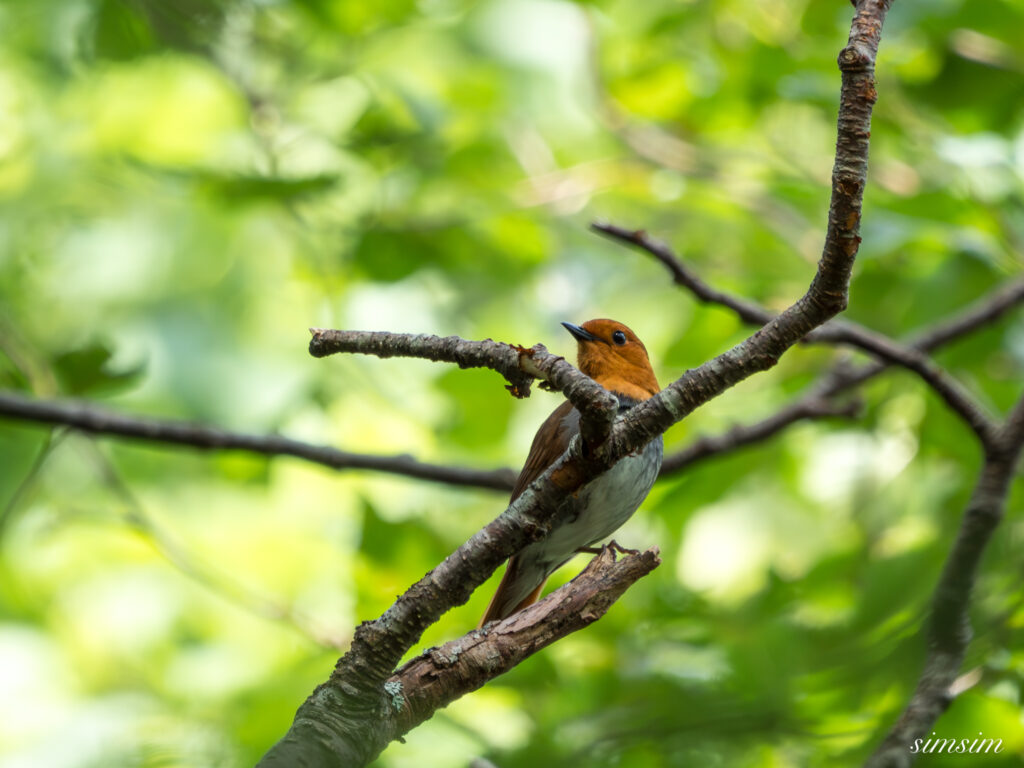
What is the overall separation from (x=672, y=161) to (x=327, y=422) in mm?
2691

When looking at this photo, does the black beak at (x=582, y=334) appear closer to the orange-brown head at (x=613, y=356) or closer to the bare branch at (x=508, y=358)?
the orange-brown head at (x=613, y=356)

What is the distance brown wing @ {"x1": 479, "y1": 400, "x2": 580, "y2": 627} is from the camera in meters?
3.38

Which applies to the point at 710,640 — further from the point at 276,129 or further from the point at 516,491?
the point at 276,129

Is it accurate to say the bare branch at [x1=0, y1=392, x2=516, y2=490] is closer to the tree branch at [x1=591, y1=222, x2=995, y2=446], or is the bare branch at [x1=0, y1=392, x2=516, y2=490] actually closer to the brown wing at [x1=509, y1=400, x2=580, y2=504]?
the brown wing at [x1=509, y1=400, x2=580, y2=504]

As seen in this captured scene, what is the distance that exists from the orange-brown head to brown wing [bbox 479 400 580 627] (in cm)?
55

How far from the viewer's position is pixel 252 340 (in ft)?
21.7

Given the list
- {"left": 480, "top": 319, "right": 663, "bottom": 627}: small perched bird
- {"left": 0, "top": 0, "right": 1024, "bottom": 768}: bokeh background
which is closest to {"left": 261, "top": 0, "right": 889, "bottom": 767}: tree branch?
{"left": 0, "top": 0, "right": 1024, "bottom": 768}: bokeh background

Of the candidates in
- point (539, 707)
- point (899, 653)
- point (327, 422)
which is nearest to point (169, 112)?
point (327, 422)

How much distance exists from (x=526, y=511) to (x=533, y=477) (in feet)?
4.96

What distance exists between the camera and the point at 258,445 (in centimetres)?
420

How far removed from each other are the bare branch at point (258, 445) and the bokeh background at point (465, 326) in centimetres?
15

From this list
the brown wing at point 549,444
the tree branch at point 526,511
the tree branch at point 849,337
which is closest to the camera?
the tree branch at point 526,511

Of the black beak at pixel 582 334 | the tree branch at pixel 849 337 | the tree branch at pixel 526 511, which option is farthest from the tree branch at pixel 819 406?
the tree branch at pixel 526 511

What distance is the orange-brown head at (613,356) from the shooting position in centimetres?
418
